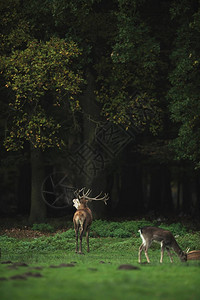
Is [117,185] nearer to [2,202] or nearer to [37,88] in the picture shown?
[2,202]

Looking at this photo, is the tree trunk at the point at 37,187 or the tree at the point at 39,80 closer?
the tree at the point at 39,80

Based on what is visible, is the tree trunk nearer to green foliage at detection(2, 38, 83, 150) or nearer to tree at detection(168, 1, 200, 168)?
green foliage at detection(2, 38, 83, 150)

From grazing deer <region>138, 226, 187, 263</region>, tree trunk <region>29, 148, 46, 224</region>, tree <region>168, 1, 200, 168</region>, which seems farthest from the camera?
tree trunk <region>29, 148, 46, 224</region>

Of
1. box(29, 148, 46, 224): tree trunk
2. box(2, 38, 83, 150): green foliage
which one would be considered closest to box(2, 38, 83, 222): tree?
box(2, 38, 83, 150): green foliage

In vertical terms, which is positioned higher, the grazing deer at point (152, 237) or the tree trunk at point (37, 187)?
the tree trunk at point (37, 187)

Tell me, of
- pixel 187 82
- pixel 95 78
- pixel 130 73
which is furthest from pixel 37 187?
pixel 187 82

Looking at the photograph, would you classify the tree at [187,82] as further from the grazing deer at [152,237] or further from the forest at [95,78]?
the grazing deer at [152,237]

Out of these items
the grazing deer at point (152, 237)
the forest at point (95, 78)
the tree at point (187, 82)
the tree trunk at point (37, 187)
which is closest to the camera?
the grazing deer at point (152, 237)

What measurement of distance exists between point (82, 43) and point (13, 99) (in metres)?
4.37

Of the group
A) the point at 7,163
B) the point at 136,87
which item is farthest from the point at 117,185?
the point at 136,87

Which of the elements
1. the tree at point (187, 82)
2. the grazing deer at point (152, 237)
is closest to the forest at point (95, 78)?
the tree at point (187, 82)

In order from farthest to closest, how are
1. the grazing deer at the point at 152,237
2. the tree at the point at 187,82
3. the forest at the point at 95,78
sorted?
1. the forest at the point at 95,78
2. the tree at the point at 187,82
3. the grazing deer at the point at 152,237

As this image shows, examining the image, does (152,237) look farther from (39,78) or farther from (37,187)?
(37,187)

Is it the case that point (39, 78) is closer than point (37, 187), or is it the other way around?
point (39, 78)
